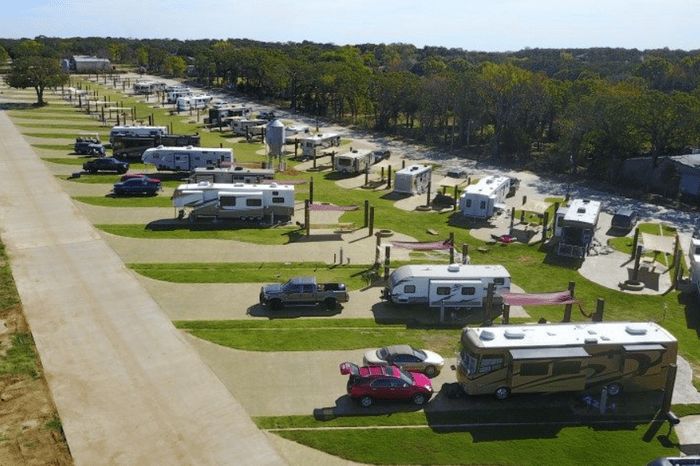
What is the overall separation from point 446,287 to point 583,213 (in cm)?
1636

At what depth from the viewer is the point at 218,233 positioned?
142 feet

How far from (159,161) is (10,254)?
75.8ft

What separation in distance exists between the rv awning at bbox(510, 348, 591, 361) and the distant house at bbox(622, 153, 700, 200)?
131 feet

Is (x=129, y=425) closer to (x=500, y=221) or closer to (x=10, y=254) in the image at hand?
(x=10, y=254)

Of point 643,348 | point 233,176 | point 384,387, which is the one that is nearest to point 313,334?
point 384,387

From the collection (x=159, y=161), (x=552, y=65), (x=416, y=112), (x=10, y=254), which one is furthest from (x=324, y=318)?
(x=552, y=65)

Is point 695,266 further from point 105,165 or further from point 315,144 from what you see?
point 105,165

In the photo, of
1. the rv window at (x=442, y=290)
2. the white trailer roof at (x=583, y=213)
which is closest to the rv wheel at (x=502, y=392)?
the rv window at (x=442, y=290)

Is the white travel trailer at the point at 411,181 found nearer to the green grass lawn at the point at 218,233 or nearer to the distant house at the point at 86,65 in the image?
the green grass lawn at the point at 218,233

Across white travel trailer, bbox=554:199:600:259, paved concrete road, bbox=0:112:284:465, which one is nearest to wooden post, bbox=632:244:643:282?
white travel trailer, bbox=554:199:600:259

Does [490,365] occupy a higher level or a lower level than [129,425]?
higher

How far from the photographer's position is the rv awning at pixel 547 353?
23188 mm

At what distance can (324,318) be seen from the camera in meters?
30.7

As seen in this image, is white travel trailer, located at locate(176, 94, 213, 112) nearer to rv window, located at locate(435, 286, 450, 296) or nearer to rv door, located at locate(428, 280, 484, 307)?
rv door, located at locate(428, 280, 484, 307)
